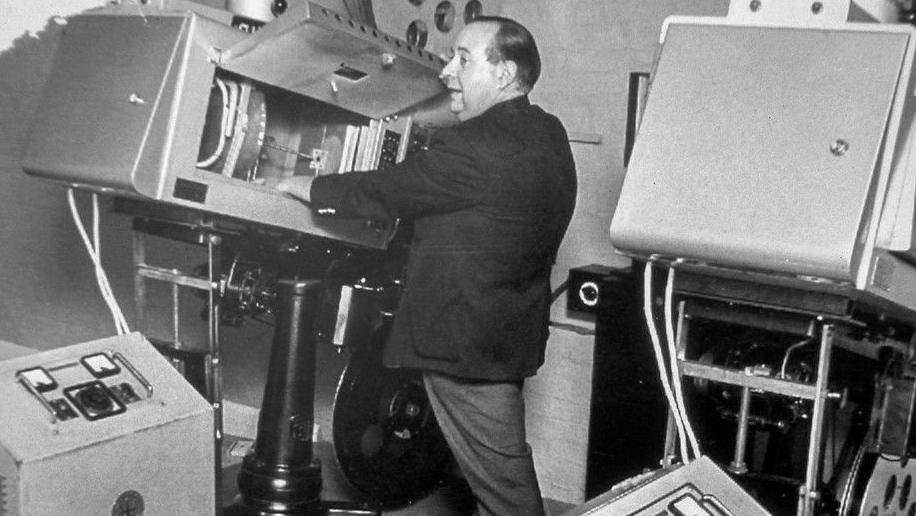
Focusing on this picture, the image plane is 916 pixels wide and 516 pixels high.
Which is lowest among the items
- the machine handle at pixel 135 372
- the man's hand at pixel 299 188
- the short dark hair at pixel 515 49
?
the machine handle at pixel 135 372

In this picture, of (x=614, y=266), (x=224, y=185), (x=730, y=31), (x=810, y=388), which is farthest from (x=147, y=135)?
(x=614, y=266)

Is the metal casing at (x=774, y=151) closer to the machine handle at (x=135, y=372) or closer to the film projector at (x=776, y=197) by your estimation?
the film projector at (x=776, y=197)

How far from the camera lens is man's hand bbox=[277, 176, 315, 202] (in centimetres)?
260

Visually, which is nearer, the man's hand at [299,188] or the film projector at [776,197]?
the film projector at [776,197]

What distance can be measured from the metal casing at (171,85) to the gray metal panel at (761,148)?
810 millimetres

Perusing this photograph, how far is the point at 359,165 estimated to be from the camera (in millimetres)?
2898

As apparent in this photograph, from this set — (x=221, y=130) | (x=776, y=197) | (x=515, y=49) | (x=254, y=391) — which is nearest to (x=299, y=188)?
(x=221, y=130)

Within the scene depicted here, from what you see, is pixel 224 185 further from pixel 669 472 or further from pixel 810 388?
pixel 810 388

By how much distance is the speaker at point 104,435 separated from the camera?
77.0 inches

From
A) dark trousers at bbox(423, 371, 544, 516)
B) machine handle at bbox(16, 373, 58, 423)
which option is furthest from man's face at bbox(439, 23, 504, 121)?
machine handle at bbox(16, 373, 58, 423)

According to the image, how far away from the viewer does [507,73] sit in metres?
2.68

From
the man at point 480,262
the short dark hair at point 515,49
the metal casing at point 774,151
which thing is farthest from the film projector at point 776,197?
the short dark hair at point 515,49

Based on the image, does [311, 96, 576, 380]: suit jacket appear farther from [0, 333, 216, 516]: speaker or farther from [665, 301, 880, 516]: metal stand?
[0, 333, 216, 516]: speaker

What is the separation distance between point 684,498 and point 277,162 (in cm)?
149
